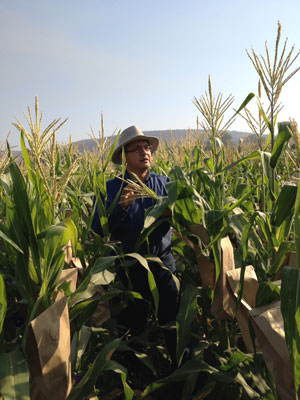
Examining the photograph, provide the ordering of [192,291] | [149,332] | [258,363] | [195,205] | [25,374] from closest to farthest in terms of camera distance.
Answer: [25,374], [258,363], [192,291], [195,205], [149,332]

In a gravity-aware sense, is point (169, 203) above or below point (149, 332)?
above

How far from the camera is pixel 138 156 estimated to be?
2.50m

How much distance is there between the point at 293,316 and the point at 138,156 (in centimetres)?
167

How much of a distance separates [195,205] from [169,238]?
0.62 metres

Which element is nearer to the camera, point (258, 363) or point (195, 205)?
point (258, 363)

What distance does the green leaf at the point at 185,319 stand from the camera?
1528 mm

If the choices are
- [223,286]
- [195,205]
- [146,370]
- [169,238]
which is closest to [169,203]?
[195,205]

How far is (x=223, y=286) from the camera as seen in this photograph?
160cm

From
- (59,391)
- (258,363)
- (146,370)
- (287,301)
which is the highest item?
(287,301)

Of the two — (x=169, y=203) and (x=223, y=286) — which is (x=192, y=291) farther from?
(x=169, y=203)

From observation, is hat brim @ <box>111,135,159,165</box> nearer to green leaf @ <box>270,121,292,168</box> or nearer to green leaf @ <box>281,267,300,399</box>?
green leaf @ <box>270,121,292,168</box>

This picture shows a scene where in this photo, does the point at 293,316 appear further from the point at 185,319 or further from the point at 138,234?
the point at 138,234

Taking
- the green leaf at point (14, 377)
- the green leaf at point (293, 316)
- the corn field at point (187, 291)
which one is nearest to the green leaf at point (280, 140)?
the corn field at point (187, 291)

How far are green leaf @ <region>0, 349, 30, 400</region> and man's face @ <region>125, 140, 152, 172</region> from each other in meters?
1.60
